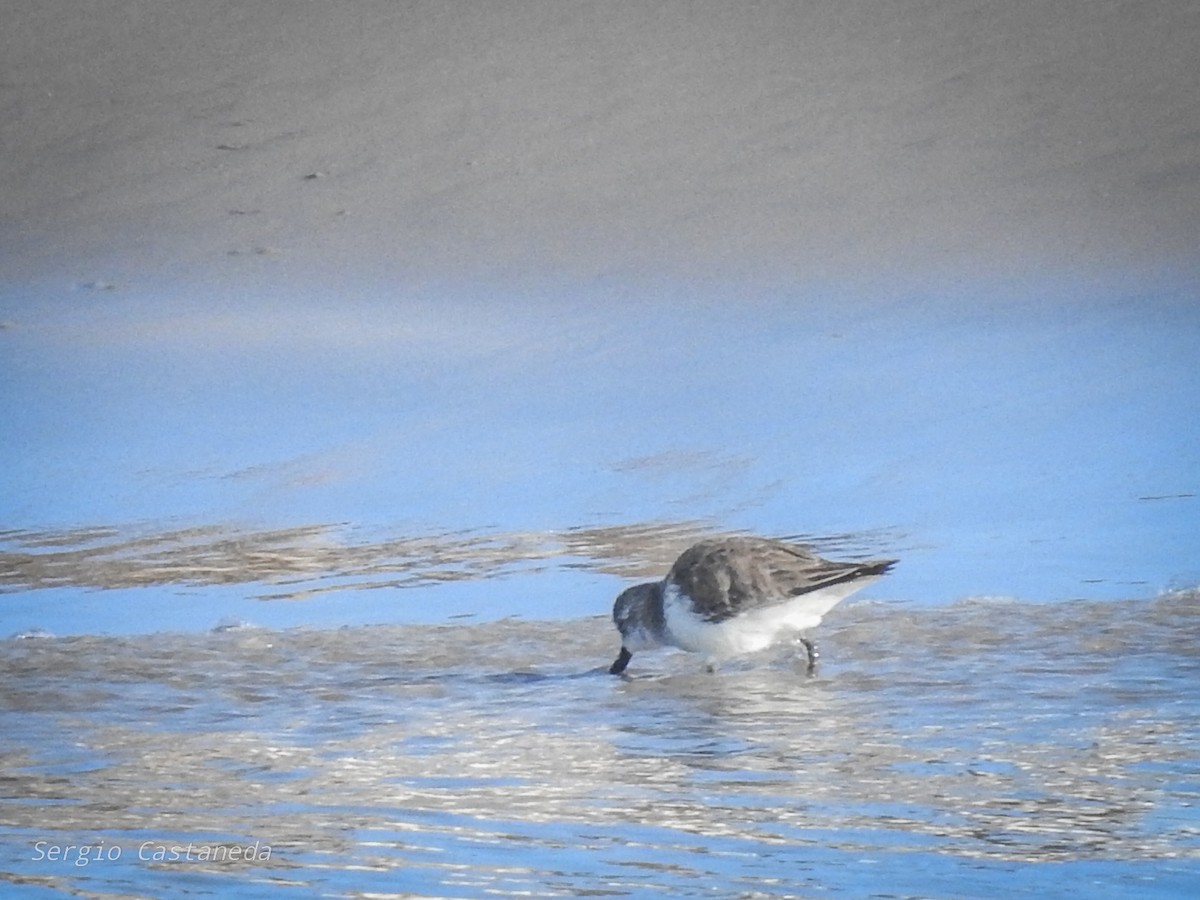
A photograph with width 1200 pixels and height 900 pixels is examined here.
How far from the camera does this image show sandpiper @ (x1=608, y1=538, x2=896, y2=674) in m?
4.96

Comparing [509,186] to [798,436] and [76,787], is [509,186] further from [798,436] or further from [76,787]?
[76,787]

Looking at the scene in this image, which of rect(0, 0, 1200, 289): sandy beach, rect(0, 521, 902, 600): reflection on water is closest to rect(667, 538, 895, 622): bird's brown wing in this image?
rect(0, 521, 902, 600): reflection on water

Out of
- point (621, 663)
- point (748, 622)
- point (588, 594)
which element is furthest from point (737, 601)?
point (588, 594)

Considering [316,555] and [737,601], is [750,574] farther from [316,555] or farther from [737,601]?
[316,555]

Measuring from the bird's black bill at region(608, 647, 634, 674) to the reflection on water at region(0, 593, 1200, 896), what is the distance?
2.8 inches

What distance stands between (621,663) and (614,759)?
0.96m

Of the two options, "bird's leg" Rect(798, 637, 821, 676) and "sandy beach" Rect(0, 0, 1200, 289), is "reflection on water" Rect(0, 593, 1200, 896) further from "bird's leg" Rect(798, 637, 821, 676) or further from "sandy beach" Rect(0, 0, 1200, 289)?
"sandy beach" Rect(0, 0, 1200, 289)

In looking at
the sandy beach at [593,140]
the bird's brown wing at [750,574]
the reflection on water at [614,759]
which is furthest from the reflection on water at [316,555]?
the sandy beach at [593,140]

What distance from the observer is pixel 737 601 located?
496 centimetres

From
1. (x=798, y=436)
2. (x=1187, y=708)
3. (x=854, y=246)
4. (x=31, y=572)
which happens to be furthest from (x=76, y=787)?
(x=854, y=246)

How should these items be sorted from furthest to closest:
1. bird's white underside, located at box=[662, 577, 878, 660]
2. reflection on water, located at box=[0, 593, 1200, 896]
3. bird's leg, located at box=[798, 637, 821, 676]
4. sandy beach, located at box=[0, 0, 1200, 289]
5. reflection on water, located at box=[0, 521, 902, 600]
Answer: sandy beach, located at box=[0, 0, 1200, 289], reflection on water, located at box=[0, 521, 902, 600], bird's white underside, located at box=[662, 577, 878, 660], bird's leg, located at box=[798, 637, 821, 676], reflection on water, located at box=[0, 593, 1200, 896]

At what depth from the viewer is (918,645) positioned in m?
4.91

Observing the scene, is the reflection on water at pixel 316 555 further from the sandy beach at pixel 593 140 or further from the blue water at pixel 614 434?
the sandy beach at pixel 593 140

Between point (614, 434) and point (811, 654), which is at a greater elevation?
point (614, 434)
